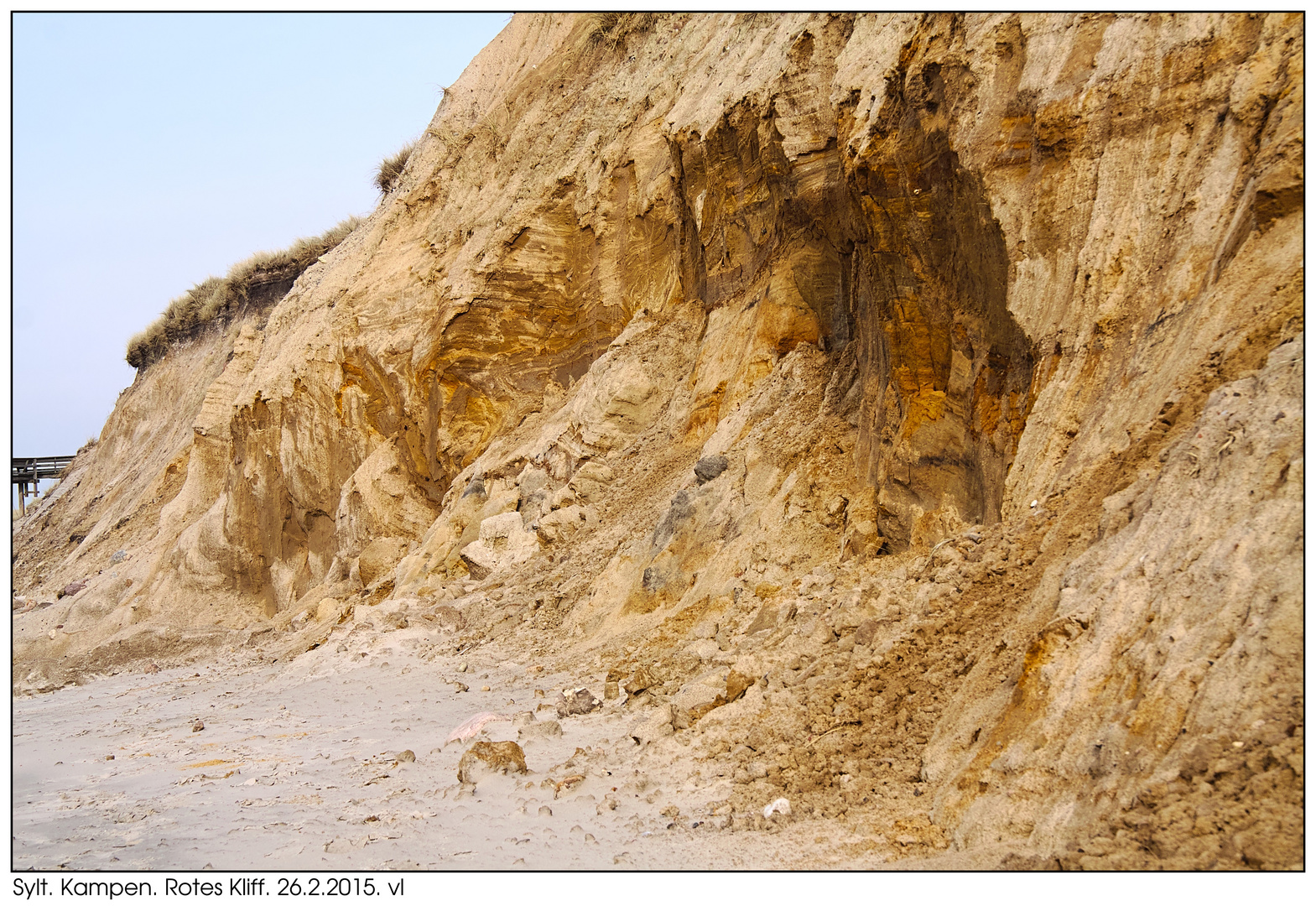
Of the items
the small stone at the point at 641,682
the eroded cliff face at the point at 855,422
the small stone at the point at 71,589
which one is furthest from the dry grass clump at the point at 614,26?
the small stone at the point at 71,589

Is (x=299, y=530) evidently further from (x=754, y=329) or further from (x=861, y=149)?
(x=861, y=149)

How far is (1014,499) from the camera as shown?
5621 millimetres

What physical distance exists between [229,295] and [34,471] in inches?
472

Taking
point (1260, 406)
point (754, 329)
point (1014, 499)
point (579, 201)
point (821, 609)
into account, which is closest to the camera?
point (1260, 406)

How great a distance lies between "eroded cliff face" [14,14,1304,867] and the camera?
355 cm

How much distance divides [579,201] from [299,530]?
7418mm

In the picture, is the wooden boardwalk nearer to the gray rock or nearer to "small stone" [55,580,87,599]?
"small stone" [55,580,87,599]

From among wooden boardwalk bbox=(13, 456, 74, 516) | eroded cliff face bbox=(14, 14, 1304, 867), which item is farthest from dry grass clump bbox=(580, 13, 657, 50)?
wooden boardwalk bbox=(13, 456, 74, 516)

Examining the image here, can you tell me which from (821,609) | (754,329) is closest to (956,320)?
(821,609)

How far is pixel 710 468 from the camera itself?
944cm

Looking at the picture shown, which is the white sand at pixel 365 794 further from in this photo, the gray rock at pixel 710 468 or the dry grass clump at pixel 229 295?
the dry grass clump at pixel 229 295

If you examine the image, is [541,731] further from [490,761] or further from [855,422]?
[855,422]

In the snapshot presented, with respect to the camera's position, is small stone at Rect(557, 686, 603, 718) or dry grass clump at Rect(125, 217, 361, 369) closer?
small stone at Rect(557, 686, 603, 718)

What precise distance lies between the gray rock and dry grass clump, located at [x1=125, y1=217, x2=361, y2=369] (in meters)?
16.3
